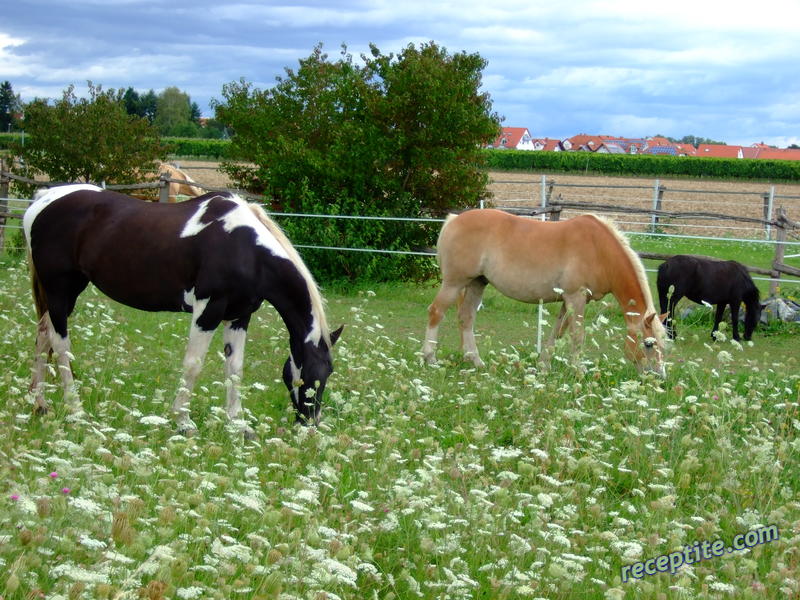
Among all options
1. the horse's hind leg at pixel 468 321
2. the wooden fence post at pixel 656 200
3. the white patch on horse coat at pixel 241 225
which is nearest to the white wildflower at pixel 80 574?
the white patch on horse coat at pixel 241 225

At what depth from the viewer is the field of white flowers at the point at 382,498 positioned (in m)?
2.98

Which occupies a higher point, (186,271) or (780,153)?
(780,153)

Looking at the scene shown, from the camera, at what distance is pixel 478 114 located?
14.3m

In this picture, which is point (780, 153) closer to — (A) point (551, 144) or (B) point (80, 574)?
(A) point (551, 144)

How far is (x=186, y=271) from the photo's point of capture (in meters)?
6.35

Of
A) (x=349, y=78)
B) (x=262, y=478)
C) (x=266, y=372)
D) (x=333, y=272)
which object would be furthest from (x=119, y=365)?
(x=349, y=78)

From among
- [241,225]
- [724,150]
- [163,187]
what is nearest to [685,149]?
[724,150]

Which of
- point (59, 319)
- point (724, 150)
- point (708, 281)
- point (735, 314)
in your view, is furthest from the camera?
point (724, 150)

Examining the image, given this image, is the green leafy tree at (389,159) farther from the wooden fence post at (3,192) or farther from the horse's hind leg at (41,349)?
the horse's hind leg at (41,349)

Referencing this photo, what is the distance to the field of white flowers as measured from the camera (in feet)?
9.77

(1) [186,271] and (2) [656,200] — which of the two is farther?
(2) [656,200]

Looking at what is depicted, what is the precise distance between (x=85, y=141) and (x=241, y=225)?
12.4 metres

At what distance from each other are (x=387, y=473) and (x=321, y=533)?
1.03 metres

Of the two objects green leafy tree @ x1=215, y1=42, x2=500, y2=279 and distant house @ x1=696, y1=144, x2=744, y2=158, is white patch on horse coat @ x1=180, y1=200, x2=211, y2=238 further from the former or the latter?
distant house @ x1=696, y1=144, x2=744, y2=158
